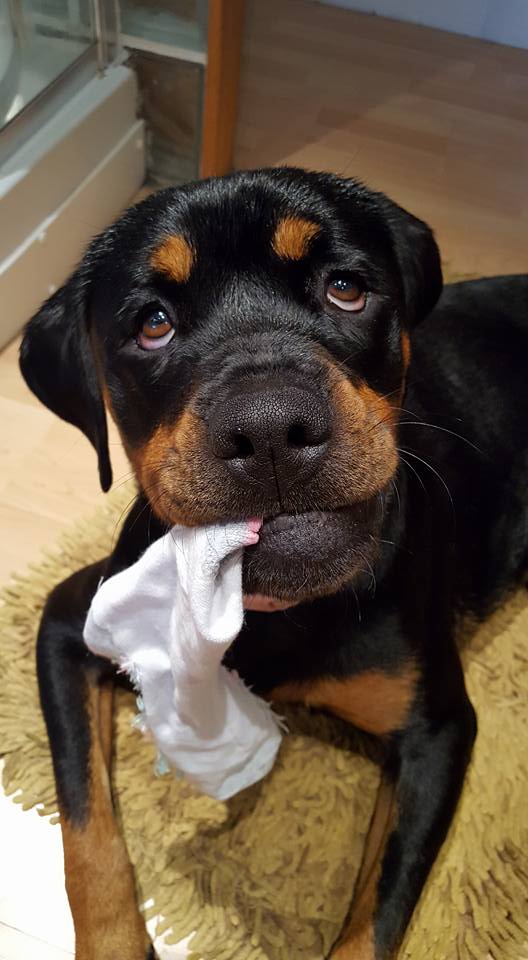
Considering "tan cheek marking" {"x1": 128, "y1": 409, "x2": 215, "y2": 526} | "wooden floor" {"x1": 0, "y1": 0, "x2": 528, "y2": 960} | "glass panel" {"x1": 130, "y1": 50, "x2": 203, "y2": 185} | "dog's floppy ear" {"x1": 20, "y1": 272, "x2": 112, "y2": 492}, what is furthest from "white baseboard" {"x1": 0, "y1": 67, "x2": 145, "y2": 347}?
"tan cheek marking" {"x1": 128, "y1": 409, "x2": 215, "y2": 526}

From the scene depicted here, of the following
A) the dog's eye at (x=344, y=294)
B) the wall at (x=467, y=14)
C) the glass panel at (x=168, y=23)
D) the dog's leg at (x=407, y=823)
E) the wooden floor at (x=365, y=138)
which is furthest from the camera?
the wall at (x=467, y=14)

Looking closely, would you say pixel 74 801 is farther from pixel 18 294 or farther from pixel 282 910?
pixel 18 294

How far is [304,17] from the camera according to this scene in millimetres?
3998

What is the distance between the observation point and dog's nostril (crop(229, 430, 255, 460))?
104 cm

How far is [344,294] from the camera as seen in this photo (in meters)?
1.31

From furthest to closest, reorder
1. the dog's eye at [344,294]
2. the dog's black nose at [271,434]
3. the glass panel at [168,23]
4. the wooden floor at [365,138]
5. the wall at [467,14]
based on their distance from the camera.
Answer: the wall at [467,14]
the glass panel at [168,23]
the wooden floor at [365,138]
the dog's eye at [344,294]
the dog's black nose at [271,434]

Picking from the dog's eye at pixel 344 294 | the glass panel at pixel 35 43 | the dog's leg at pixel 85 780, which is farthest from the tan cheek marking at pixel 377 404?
the glass panel at pixel 35 43

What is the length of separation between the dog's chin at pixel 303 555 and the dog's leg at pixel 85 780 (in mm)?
651

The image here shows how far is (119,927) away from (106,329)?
959mm

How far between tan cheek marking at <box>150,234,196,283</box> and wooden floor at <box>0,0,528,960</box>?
1006mm

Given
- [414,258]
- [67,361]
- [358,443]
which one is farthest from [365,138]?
[358,443]

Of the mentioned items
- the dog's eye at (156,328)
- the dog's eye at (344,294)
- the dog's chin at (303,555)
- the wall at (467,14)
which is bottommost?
the dog's chin at (303,555)

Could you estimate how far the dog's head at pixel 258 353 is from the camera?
3.53 feet

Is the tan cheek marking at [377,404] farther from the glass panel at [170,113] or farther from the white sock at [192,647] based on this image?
the glass panel at [170,113]
